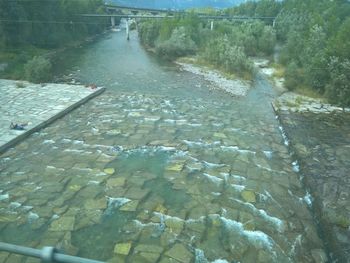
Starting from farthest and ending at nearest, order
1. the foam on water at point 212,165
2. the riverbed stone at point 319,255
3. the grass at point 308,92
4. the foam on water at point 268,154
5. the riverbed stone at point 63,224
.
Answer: the grass at point 308,92 < the foam on water at point 268,154 < the foam on water at point 212,165 < the riverbed stone at point 63,224 < the riverbed stone at point 319,255

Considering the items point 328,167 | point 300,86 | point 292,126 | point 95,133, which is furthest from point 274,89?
point 95,133

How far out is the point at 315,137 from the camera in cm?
1521

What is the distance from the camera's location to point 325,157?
13.3 m

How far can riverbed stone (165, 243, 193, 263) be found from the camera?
8062mm

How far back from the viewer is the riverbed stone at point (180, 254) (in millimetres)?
8062

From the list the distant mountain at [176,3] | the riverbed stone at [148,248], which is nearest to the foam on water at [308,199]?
the riverbed stone at [148,248]

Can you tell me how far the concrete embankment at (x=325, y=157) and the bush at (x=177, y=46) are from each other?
51.9 feet

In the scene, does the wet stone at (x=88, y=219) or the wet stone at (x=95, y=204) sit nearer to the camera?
the wet stone at (x=88, y=219)

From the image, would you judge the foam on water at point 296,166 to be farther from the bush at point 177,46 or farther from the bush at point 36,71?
the bush at point 177,46

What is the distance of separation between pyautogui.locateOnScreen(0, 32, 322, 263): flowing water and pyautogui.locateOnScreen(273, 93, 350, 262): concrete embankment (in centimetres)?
43

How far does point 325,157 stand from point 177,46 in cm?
2379

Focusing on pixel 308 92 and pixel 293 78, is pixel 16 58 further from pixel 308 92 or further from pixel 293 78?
pixel 308 92

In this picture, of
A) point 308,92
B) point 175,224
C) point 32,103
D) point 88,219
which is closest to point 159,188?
point 175,224

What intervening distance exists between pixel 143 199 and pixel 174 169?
2.09 m
